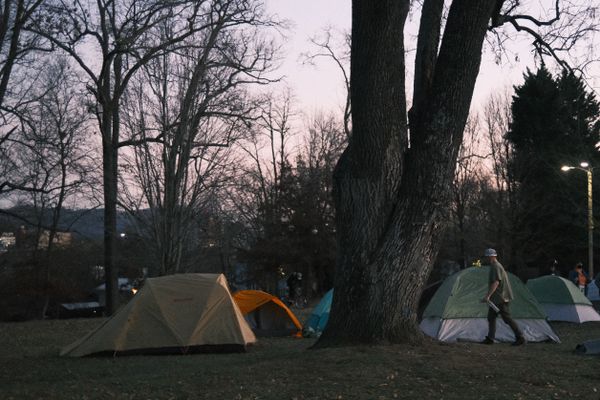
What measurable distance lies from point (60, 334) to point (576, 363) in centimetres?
1231

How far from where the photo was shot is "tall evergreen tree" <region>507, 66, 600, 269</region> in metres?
43.2

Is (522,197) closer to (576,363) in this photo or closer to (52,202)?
(52,202)

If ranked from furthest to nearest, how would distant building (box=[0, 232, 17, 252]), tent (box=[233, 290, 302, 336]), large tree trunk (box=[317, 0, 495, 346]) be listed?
distant building (box=[0, 232, 17, 252]) < tent (box=[233, 290, 302, 336]) < large tree trunk (box=[317, 0, 495, 346])

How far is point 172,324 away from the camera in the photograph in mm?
13070

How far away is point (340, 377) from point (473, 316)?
7.99 meters

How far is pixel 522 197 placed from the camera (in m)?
44.9

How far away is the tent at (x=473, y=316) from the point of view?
48.9ft

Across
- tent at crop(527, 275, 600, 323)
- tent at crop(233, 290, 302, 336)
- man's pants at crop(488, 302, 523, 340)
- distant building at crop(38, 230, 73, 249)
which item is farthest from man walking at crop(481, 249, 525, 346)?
distant building at crop(38, 230, 73, 249)

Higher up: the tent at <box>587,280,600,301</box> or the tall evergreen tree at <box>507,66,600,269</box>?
the tall evergreen tree at <box>507,66,600,269</box>

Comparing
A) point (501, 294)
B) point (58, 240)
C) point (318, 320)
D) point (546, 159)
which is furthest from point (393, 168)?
point (58, 240)

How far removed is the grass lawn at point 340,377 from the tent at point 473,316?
3796 mm

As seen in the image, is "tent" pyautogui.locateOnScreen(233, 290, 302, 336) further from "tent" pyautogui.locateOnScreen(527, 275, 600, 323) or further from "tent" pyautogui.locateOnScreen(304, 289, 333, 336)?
"tent" pyautogui.locateOnScreen(527, 275, 600, 323)

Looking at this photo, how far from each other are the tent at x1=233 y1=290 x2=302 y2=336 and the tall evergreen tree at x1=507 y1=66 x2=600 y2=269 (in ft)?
96.4

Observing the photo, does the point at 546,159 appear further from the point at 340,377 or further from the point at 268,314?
the point at 340,377
